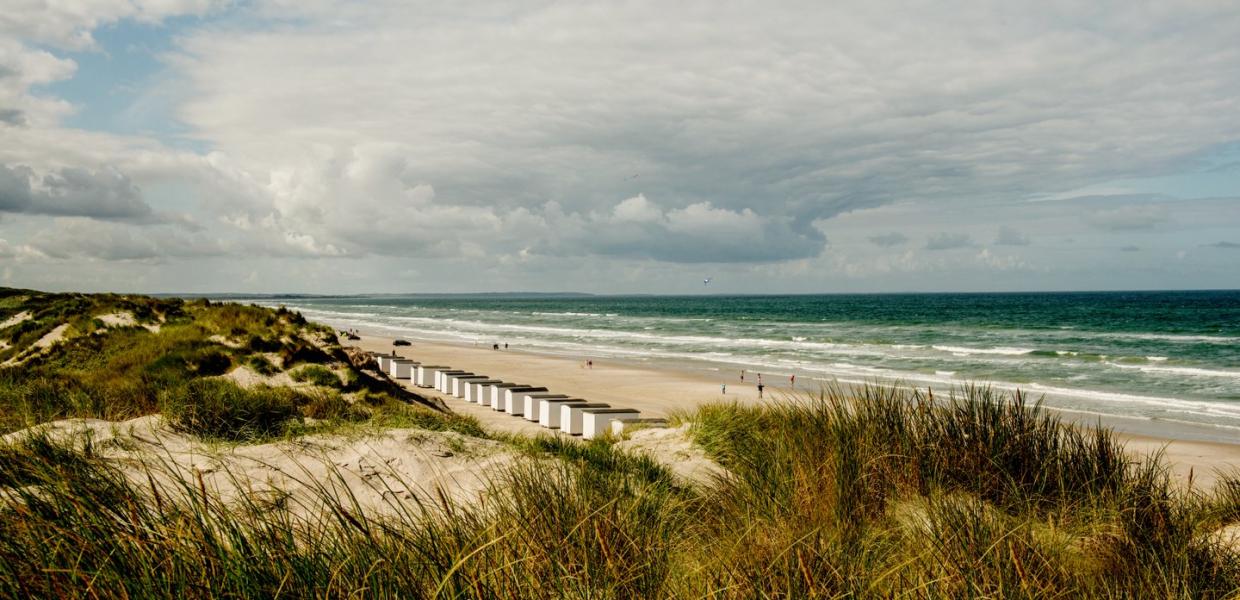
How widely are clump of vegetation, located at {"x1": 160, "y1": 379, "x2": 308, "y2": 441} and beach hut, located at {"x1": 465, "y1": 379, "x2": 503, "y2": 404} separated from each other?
11.6 metres

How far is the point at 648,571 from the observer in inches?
134

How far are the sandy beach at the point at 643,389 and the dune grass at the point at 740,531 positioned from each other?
18.2ft

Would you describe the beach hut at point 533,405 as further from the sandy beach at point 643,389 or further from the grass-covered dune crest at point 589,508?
the grass-covered dune crest at point 589,508

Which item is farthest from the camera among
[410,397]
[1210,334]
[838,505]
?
[1210,334]

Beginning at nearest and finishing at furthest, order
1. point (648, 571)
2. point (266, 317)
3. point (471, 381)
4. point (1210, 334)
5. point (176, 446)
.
A: point (648, 571) < point (176, 446) < point (266, 317) < point (471, 381) < point (1210, 334)

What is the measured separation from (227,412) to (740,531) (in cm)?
663

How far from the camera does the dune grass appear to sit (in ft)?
8.73

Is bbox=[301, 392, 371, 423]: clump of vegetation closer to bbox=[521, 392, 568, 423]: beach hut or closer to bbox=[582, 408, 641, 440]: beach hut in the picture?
bbox=[582, 408, 641, 440]: beach hut

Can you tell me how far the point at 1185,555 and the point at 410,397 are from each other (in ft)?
50.7

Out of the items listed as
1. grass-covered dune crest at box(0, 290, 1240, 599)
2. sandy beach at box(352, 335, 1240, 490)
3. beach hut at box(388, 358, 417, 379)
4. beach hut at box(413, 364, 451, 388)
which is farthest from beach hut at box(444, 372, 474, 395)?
grass-covered dune crest at box(0, 290, 1240, 599)

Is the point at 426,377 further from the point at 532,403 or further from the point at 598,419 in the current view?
the point at 598,419

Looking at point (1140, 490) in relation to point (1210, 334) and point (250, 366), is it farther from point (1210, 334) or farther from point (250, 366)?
point (1210, 334)

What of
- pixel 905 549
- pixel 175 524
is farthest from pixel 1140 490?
pixel 175 524

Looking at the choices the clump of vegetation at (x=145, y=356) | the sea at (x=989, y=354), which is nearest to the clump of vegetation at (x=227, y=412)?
the clump of vegetation at (x=145, y=356)
